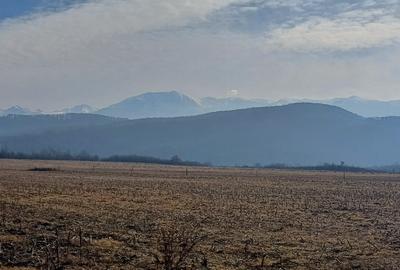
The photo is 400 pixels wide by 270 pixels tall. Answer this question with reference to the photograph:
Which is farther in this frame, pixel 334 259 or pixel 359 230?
pixel 359 230

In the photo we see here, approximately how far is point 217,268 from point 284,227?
8735 mm

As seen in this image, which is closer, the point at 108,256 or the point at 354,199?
the point at 108,256

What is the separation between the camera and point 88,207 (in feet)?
89.6

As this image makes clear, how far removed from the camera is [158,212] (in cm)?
2634

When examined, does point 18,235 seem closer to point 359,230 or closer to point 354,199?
point 359,230

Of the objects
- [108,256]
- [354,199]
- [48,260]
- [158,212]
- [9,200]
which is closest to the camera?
[48,260]

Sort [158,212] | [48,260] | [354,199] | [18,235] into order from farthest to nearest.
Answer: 1. [354,199]
2. [158,212]
3. [18,235]
4. [48,260]

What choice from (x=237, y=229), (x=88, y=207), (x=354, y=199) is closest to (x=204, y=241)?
(x=237, y=229)

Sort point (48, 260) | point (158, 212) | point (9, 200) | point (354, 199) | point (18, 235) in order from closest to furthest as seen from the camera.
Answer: point (48, 260)
point (18, 235)
point (158, 212)
point (9, 200)
point (354, 199)

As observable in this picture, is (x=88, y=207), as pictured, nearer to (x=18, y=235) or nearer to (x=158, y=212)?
(x=158, y=212)

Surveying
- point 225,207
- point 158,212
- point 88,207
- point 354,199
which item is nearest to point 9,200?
point 88,207

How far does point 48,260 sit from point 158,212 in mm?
12068

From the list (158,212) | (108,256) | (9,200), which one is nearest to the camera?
(108,256)

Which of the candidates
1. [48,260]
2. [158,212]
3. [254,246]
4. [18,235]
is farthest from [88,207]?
[48,260]
